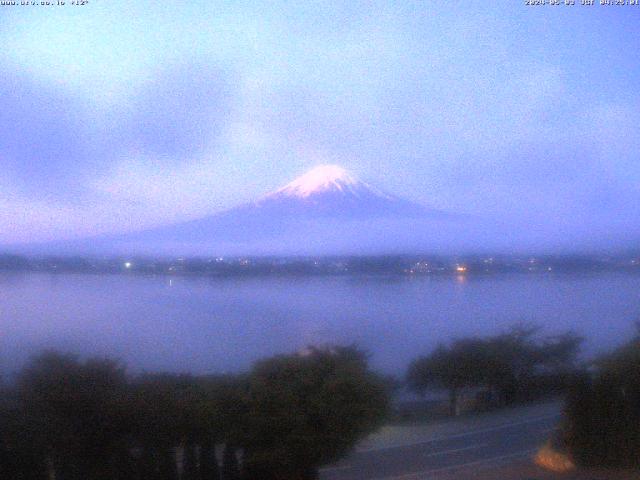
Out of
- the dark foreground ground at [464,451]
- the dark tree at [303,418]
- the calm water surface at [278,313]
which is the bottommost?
the dark foreground ground at [464,451]

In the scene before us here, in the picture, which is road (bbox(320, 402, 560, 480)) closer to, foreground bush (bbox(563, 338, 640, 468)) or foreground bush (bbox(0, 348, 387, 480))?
foreground bush (bbox(563, 338, 640, 468))

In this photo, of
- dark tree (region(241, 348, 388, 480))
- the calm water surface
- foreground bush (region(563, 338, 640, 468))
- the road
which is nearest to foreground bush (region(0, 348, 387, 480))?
dark tree (region(241, 348, 388, 480))

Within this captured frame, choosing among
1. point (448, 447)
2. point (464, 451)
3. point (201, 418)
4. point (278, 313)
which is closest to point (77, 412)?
point (201, 418)

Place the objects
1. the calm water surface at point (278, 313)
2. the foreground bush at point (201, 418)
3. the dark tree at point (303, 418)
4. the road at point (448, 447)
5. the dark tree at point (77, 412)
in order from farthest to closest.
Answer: the calm water surface at point (278, 313) < the road at point (448, 447) < the dark tree at point (303, 418) < the foreground bush at point (201, 418) < the dark tree at point (77, 412)

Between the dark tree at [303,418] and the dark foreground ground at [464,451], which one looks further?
the dark tree at [303,418]

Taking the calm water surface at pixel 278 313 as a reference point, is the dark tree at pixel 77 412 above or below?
below

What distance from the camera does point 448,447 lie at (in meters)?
9.52

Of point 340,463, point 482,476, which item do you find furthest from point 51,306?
point 482,476

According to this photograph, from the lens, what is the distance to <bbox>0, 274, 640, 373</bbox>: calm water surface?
10.2m

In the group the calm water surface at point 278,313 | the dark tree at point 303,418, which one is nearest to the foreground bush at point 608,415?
the calm water surface at point 278,313

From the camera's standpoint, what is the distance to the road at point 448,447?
8.80 metres

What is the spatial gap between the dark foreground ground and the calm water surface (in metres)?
1.11

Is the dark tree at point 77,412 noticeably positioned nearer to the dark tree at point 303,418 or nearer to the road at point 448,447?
the dark tree at point 303,418

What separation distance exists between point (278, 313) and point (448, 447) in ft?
10.8
